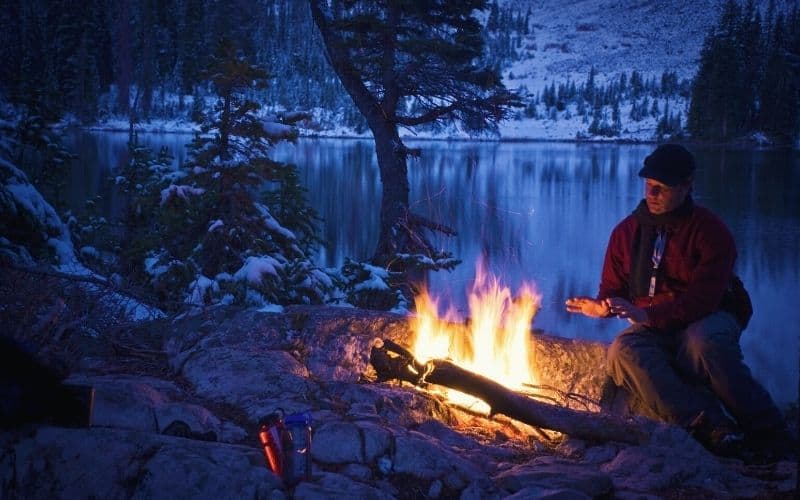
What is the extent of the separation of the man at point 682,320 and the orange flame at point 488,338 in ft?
2.36

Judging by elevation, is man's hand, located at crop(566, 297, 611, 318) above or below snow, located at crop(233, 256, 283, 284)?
above

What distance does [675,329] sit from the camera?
4.13 m

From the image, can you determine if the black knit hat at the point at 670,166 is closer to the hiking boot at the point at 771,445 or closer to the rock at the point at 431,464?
the hiking boot at the point at 771,445

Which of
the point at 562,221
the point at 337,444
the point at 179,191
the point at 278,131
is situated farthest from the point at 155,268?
the point at 562,221

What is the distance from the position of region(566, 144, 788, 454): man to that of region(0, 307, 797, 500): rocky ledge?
0.23 m

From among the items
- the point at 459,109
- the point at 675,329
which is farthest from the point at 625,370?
the point at 459,109

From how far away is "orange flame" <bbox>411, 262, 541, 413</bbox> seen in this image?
15.7 ft

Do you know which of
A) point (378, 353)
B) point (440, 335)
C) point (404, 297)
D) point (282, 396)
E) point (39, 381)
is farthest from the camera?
point (404, 297)

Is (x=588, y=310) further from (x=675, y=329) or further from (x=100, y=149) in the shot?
(x=100, y=149)

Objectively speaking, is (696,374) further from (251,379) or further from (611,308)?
(251,379)

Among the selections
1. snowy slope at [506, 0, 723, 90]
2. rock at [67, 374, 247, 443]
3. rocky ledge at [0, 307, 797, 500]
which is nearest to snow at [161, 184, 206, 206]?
rocky ledge at [0, 307, 797, 500]

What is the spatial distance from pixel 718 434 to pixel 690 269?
3.20 feet

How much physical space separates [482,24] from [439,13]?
85 cm

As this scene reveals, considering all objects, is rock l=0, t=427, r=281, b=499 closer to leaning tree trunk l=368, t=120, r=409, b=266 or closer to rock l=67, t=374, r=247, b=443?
rock l=67, t=374, r=247, b=443
